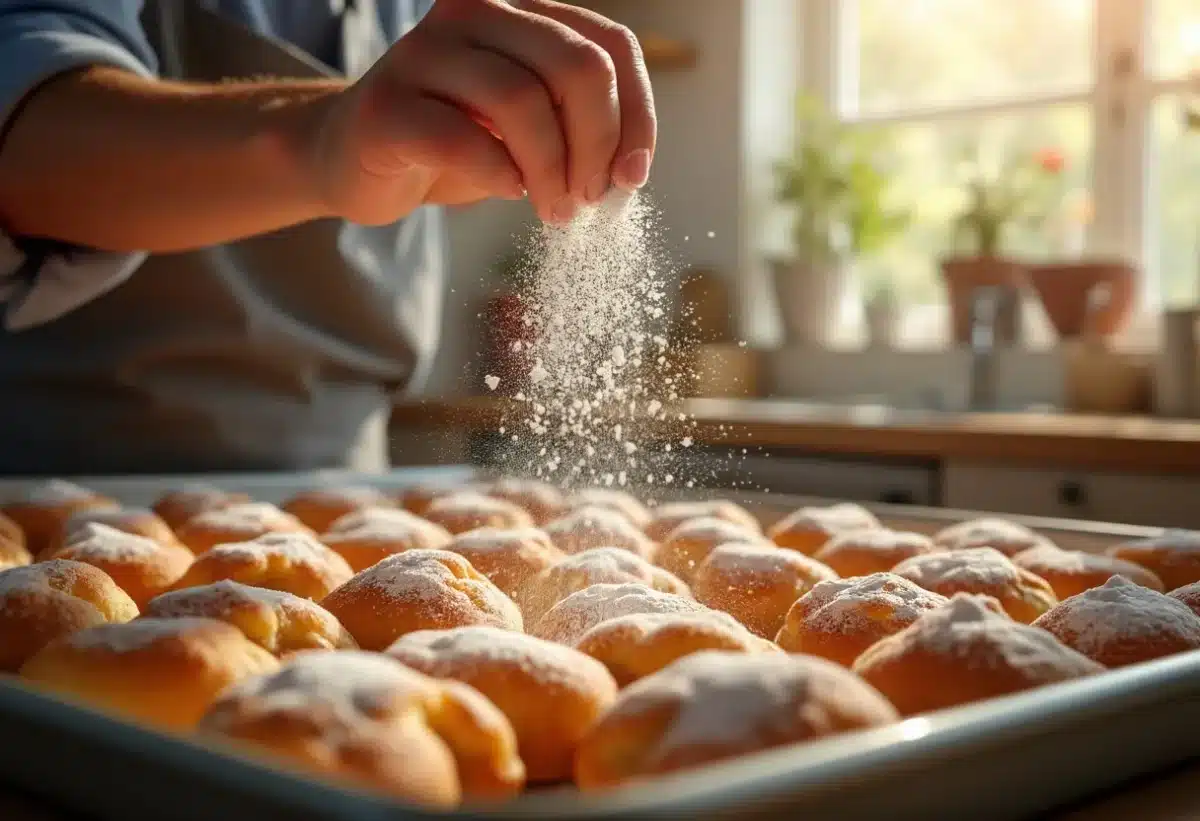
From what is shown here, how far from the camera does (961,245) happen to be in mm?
3291

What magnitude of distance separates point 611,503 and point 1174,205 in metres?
2.32

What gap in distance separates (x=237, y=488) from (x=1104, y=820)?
108 cm

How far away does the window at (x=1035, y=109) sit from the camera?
307 cm

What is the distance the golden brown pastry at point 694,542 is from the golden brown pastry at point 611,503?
0.12m

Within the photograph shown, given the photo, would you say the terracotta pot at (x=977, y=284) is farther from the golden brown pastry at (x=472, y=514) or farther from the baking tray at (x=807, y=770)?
the baking tray at (x=807, y=770)

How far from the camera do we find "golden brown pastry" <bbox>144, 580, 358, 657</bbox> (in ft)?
2.17

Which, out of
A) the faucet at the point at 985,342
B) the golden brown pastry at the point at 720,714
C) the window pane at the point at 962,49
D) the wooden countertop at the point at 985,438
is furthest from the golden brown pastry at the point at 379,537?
the window pane at the point at 962,49

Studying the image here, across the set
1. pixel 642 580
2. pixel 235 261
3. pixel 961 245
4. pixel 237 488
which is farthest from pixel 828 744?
pixel 961 245

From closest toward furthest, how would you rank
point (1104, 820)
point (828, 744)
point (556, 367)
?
point (828, 744) < point (1104, 820) < point (556, 367)

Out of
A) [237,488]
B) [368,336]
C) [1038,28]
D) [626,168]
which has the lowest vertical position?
[237,488]

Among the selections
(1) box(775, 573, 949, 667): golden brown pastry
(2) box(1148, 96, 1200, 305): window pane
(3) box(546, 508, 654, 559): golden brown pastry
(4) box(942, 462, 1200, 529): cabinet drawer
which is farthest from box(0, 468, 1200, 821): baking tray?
(2) box(1148, 96, 1200, 305): window pane

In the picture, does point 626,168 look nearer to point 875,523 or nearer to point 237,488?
point 875,523

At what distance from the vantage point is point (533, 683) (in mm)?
560

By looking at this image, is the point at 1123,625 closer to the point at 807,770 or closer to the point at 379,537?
the point at 807,770
